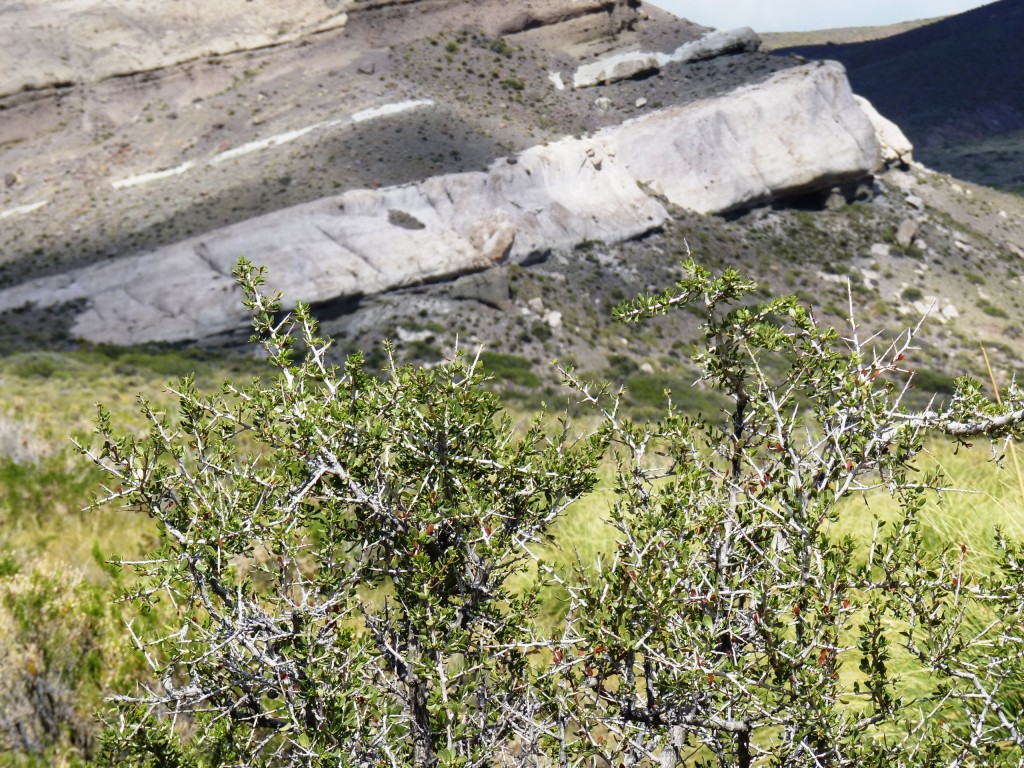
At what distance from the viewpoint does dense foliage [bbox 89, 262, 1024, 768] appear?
2611 mm

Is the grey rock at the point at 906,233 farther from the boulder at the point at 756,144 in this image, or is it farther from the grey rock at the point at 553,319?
the grey rock at the point at 553,319

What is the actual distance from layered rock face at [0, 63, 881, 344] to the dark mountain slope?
42036 mm

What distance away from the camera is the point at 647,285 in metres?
38.5

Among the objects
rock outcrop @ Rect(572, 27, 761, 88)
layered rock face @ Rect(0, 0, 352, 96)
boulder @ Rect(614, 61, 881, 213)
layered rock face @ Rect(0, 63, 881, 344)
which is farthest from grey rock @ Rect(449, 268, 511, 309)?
layered rock face @ Rect(0, 0, 352, 96)

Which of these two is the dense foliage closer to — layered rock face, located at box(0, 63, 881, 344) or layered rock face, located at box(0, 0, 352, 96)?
layered rock face, located at box(0, 63, 881, 344)

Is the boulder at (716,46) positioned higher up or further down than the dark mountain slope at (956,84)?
higher up

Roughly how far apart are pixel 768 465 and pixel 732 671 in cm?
69

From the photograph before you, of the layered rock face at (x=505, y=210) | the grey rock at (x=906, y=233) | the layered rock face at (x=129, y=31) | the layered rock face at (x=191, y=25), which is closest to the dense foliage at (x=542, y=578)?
the layered rock face at (x=505, y=210)

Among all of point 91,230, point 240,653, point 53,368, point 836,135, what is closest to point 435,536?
point 240,653

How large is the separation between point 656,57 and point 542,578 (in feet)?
171

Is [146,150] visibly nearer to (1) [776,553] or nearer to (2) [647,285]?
(2) [647,285]

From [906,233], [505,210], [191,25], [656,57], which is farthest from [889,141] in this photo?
[191,25]

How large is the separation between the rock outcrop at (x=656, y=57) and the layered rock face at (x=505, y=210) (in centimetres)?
472

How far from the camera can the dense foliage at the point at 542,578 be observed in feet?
8.57
